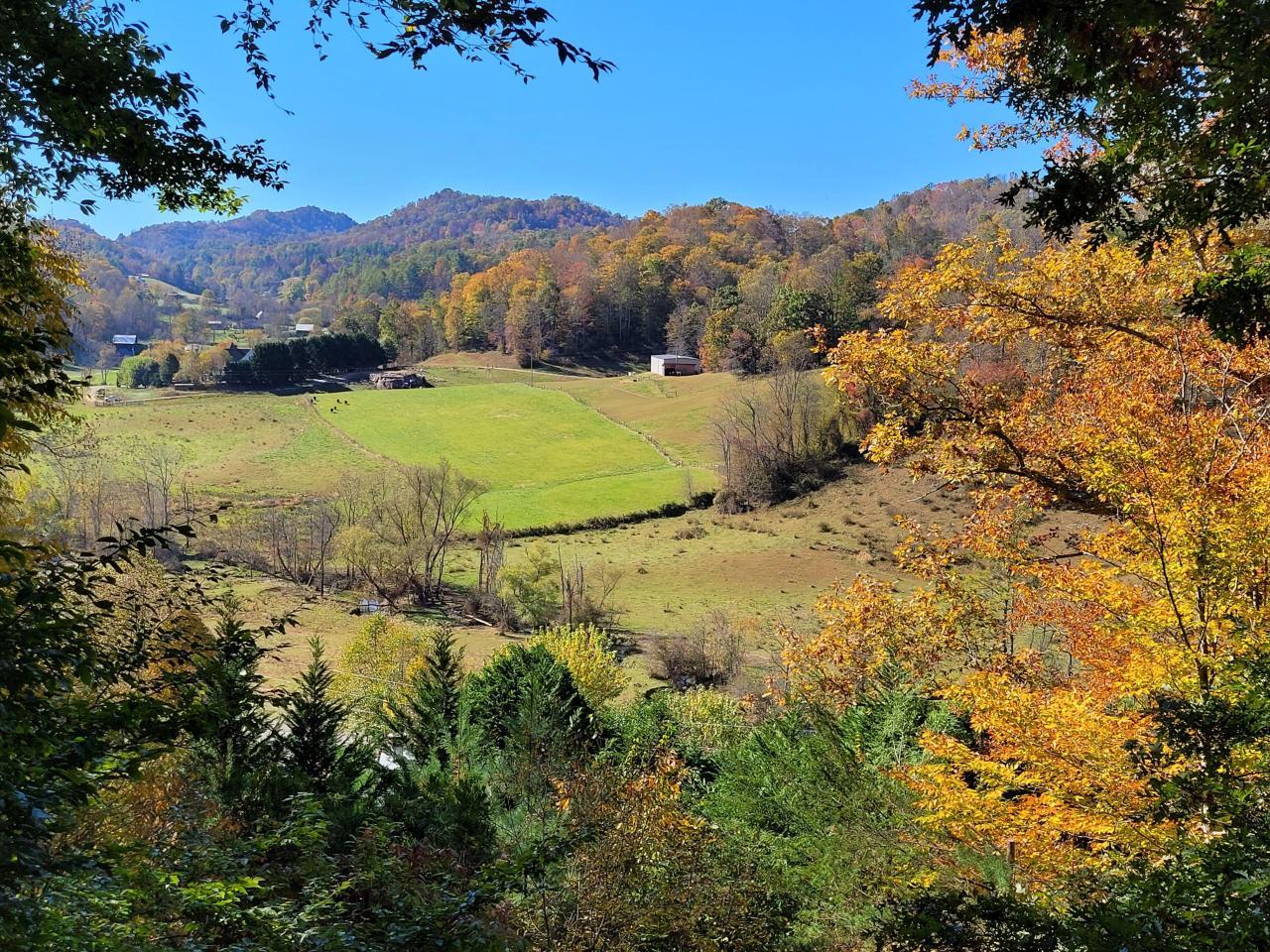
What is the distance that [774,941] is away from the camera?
331 inches

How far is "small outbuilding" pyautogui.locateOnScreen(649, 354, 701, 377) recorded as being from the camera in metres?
85.1

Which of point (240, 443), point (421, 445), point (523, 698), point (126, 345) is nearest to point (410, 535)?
point (421, 445)

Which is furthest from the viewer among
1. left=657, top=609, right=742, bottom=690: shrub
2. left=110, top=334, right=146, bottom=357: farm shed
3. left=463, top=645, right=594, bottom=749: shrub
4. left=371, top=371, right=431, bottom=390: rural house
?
left=110, top=334, right=146, bottom=357: farm shed

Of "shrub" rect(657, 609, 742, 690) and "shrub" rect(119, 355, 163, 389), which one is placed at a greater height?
"shrub" rect(119, 355, 163, 389)

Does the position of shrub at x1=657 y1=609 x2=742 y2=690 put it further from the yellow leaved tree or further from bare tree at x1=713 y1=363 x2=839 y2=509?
bare tree at x1=713 y1=363 x2=839 y2=509

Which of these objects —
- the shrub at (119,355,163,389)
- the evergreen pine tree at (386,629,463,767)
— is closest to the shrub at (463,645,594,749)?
the evergreen pine tree at (386,629,463,767)

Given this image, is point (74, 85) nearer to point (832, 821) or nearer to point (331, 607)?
point (832, 821)

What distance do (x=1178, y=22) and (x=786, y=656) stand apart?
839cm

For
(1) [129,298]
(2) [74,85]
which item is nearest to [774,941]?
(2) [74,85]

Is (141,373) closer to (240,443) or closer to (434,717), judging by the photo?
(240,443)

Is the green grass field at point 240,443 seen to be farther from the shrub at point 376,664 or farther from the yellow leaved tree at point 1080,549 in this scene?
the yellow leaved tree at point 1080,549

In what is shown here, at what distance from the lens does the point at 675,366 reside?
279 feet

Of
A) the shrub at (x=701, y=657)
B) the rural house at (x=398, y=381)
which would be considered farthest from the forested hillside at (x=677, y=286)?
the shrub at (x=701, y=657)

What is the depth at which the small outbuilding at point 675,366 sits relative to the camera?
85.1 metres
